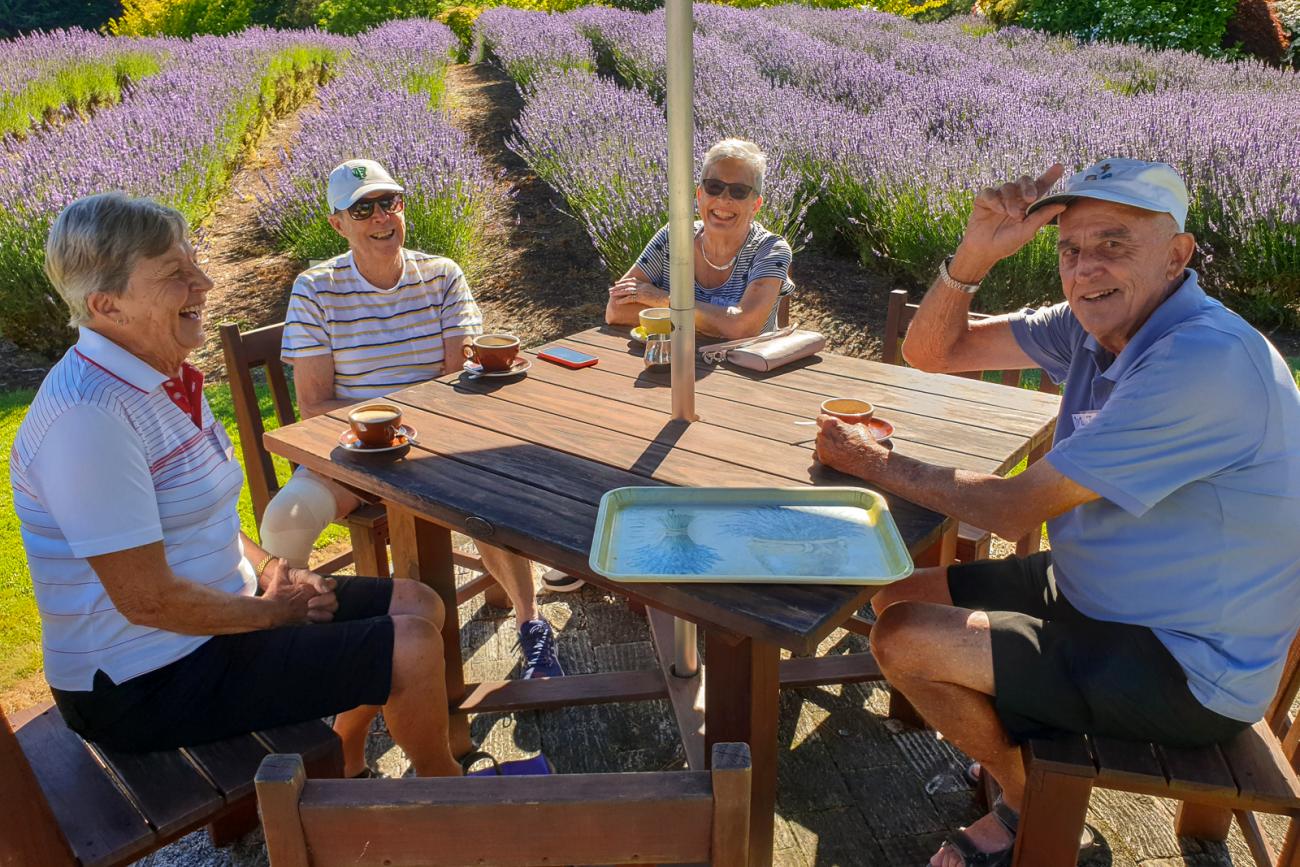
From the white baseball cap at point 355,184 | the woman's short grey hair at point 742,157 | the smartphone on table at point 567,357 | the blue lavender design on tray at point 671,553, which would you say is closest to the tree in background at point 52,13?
the white baseball cap at point 355,184

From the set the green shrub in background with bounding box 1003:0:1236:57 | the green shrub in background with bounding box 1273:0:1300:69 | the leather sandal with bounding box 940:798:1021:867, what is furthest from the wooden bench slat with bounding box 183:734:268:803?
the green shrub in background with bounding box 1273:0:1300:69

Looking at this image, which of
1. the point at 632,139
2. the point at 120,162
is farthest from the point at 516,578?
the point at 120,162

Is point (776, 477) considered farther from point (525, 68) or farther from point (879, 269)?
point (525, 68)

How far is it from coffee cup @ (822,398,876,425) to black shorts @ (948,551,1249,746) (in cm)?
43

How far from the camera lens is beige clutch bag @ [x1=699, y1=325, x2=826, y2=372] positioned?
2447 millimetres

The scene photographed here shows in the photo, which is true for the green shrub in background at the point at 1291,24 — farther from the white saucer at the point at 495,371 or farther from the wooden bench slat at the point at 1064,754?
the wooden bench slat at the point at 1064,754

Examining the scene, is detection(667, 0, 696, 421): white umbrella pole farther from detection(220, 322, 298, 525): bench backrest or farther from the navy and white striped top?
detection(220, 322, 298, 525): bench backrest

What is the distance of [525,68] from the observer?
416 inches

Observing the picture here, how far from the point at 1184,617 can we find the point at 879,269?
4.42 meters

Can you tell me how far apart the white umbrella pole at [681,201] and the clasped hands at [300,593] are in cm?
81

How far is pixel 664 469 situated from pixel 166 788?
99cm

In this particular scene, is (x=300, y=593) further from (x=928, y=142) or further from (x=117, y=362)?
(x=928, y=142)

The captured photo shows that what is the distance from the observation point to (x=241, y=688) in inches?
64.9

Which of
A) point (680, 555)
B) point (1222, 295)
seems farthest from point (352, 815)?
point (1222, 295)
